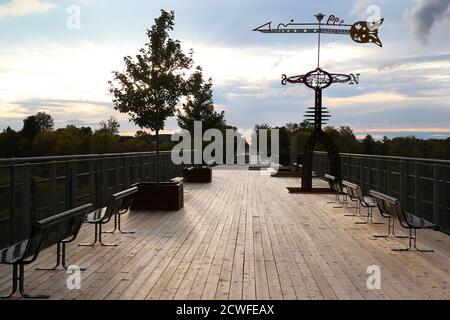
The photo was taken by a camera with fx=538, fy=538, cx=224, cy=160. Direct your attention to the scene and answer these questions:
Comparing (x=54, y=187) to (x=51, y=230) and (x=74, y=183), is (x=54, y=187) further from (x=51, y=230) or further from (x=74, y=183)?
(x=51, y=230)

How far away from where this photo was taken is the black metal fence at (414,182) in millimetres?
8359

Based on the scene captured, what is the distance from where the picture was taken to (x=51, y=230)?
491cm

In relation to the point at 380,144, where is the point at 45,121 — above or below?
above

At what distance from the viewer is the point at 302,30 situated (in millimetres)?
19281

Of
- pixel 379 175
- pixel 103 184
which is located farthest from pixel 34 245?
pixel 379 175

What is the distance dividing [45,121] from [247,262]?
11512cm

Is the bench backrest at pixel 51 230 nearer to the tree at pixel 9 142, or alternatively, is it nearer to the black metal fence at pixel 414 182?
the black metal fence at pixel 414 182

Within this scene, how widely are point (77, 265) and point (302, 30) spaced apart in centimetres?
1515

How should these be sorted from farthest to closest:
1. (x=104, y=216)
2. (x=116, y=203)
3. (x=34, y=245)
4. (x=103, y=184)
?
(x=103, y=184) → (x=116, y=203) → (x=104, y=216) → (x=34, y=245)

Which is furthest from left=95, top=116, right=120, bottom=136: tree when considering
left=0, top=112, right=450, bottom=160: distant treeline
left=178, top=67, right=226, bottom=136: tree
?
left=178, top=67, right=226, bottom=136: tree

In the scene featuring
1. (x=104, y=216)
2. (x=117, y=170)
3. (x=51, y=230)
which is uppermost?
(x=117, y=170)

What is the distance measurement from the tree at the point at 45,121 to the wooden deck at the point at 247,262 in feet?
345
